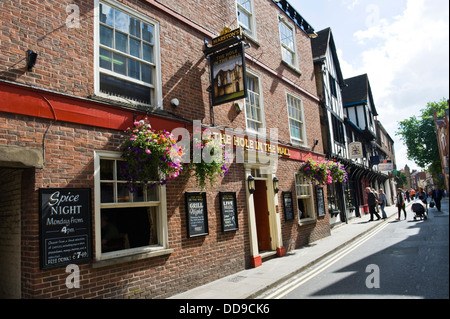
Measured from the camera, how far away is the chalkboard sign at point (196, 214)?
22.8ft

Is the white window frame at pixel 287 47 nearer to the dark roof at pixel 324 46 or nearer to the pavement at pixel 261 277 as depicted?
the dark roof at pixel 324 46

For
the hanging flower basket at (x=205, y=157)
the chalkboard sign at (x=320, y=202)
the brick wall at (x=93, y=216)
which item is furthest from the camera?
the chalkboard sign at (x=320, y=202)

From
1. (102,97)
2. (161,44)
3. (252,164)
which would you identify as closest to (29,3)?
(102,97)

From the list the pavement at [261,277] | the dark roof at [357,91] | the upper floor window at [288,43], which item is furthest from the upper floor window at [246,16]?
the dark roof at [357,91]

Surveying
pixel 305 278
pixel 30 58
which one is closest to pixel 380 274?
pixel 305 278

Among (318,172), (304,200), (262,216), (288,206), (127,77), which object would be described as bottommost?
(262,216)

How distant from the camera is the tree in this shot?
47656 mm

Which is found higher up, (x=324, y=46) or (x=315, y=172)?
(x=324, y=46)

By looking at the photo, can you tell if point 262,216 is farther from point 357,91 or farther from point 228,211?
point 357,91

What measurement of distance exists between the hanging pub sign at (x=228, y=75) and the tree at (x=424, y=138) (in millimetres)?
49982

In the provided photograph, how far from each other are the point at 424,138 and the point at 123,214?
54.3 m

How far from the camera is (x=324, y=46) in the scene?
19.4 meters
